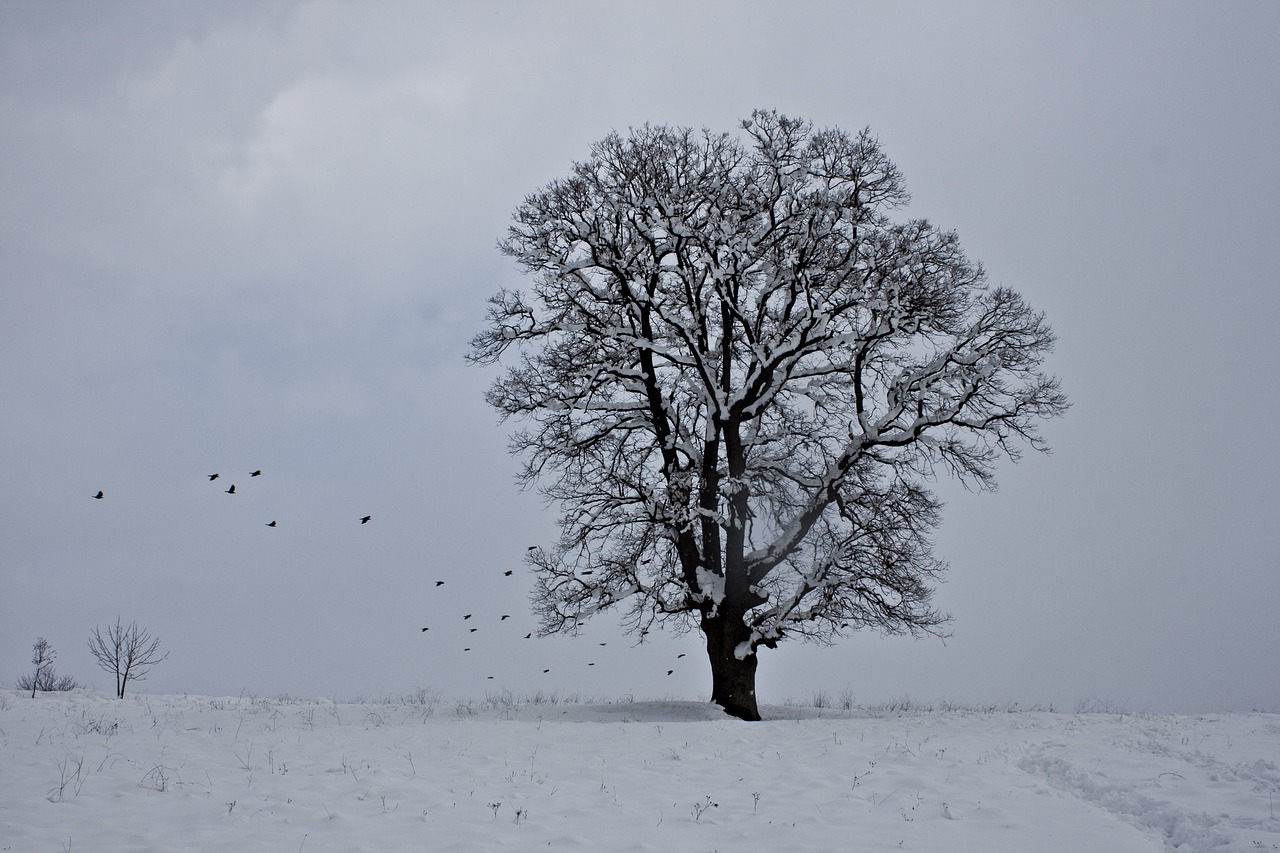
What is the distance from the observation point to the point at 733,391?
15750 mm

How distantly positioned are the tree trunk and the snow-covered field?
2.42 meters

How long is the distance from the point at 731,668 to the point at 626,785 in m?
6.97

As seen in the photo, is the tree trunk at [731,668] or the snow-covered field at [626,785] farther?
the tree trunk at [731,668]

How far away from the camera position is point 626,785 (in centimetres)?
837

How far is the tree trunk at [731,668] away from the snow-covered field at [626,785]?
2.42m

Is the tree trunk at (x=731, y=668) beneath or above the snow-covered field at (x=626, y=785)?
above

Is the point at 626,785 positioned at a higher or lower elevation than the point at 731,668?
lower

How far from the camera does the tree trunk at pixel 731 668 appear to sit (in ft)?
48.7

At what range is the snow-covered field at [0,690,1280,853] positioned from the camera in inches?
264

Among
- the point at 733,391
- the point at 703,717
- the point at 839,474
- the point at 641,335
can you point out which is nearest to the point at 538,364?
the point at 641,335

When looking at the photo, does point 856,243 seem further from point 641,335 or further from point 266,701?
point 266,701

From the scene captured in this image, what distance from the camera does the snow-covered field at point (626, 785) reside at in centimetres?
670

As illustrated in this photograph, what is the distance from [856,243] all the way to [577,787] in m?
11.3

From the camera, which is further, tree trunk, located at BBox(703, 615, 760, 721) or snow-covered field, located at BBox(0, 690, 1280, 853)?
tree trunk, located at BBox(703, 615, 760, 721)
